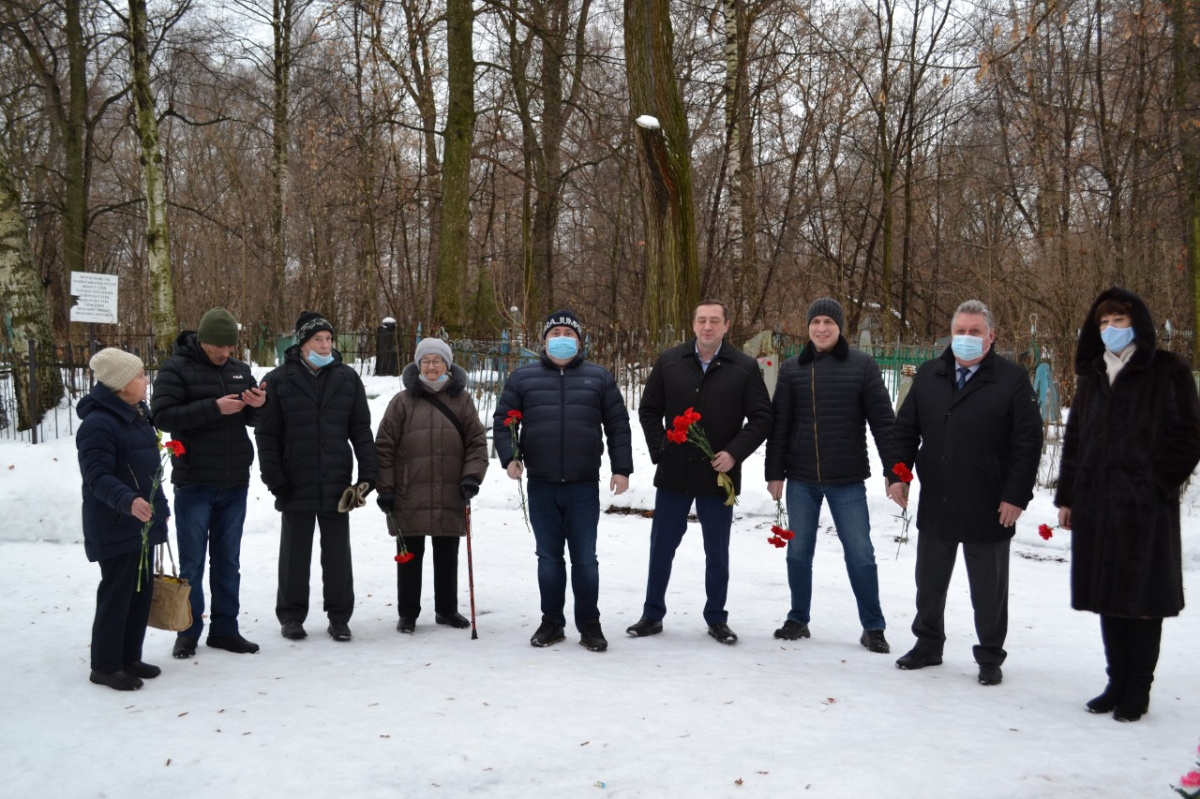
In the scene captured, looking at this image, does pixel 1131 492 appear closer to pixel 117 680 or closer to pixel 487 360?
pixel 117 680

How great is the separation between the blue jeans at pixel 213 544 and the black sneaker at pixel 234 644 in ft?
0.10

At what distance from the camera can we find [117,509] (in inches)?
173

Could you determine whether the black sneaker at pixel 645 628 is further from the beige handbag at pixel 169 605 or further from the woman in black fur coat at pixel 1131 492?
the beige handbag at pixel 169 605

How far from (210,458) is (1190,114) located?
38.1 feet

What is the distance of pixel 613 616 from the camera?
6.23 m

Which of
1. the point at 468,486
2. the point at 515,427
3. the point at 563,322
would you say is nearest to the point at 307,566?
the point at 468,486

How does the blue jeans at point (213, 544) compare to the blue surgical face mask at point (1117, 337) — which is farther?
the blue jeans at point (213, 544)

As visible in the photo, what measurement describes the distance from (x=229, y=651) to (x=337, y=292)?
109 ft

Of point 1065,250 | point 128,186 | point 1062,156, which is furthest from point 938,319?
point 128,186

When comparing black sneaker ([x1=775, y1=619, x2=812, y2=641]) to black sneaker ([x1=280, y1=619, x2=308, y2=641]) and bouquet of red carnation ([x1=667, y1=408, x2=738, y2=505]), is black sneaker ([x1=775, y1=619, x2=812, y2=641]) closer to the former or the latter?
bouquet of red carnation ([x1=667, y1=408, x2=738, y2=505])

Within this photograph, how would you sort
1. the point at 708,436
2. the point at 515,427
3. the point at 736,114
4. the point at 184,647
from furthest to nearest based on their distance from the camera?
the point at 736,114 < the point at 515,427 < the point at 708,436 < the point at 184,647

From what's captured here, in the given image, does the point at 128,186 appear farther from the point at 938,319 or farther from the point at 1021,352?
the point at 1021,352

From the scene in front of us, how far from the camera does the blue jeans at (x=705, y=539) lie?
18.2ft

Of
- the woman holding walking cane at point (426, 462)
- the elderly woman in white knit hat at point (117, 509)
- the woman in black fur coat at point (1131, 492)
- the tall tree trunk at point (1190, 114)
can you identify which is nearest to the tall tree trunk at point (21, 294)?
the woman holding walking cane at point (426, 462)
